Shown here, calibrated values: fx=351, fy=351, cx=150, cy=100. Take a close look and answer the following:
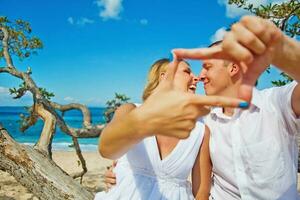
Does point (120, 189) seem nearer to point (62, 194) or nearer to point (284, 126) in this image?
point (284, 126)

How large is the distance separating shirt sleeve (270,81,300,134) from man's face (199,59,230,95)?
699 millimetres

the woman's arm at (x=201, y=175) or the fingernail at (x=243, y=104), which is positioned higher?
the fingernail at (x=243, y=104)

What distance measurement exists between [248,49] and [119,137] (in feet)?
2.60

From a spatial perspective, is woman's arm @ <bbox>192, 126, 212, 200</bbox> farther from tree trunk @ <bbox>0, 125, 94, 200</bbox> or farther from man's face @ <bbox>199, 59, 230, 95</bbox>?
tree trunk @ <bbox>0, 125, 94, 200</bbox>

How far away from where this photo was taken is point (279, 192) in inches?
110

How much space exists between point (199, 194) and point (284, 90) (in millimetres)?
1078

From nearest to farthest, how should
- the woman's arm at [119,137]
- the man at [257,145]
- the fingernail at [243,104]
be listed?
1. the fingernail at [243,104]
2. the woman's arm at [119,137]
3. the man at [257,145]

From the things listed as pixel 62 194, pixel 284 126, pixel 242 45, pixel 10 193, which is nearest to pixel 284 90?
pixel 284 126

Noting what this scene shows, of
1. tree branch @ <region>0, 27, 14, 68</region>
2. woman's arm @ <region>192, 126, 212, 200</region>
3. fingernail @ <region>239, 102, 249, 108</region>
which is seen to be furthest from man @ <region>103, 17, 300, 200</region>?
tree branch @ <region>0, 27, 14, 68</region>

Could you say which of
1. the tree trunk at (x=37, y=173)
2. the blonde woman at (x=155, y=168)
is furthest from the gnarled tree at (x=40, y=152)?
the blonde woman at (x=155, y=168)

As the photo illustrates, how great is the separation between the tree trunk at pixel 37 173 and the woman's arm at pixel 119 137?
101 inches

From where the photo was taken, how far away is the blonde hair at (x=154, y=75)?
305cm

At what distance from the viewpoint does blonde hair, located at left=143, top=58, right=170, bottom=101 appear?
3.05 m

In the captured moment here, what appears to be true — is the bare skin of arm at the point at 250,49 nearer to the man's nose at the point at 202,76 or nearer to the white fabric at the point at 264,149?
the white fabric at the point at 264,149
